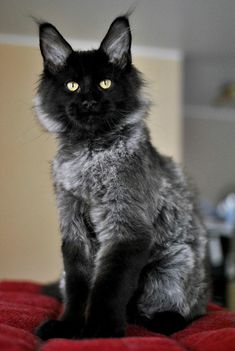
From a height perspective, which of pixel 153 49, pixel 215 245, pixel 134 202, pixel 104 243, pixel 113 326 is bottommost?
pixel 215 245

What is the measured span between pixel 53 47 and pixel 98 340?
926 millimetres

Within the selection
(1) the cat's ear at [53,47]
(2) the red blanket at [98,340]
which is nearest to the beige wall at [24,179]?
(2) the red blanket at [98,340]

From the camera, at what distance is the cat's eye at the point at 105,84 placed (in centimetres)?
149

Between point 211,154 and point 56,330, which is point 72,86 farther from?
point 211,154

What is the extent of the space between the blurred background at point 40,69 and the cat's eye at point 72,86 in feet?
3.48

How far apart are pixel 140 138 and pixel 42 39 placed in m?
0.46

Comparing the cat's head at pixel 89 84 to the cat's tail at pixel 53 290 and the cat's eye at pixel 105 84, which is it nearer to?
the cat's eye at pixel 105 84

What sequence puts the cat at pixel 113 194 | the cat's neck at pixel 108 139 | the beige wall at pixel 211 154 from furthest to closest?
the beige wall at pixel 211 154 → the cat's neck at pixel 108 139 → the cat at pixel 113 194

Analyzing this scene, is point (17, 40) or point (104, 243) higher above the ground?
point (17, 40)

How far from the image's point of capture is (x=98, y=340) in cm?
111

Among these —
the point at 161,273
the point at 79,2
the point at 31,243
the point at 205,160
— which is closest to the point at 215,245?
the point at 205,160

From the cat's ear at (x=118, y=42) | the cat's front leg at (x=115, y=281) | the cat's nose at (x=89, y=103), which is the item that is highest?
the cat's ear at (x=118, y=42)

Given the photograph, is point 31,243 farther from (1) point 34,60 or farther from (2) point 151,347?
(2) point 151,347

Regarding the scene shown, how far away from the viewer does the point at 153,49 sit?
3.67 m
